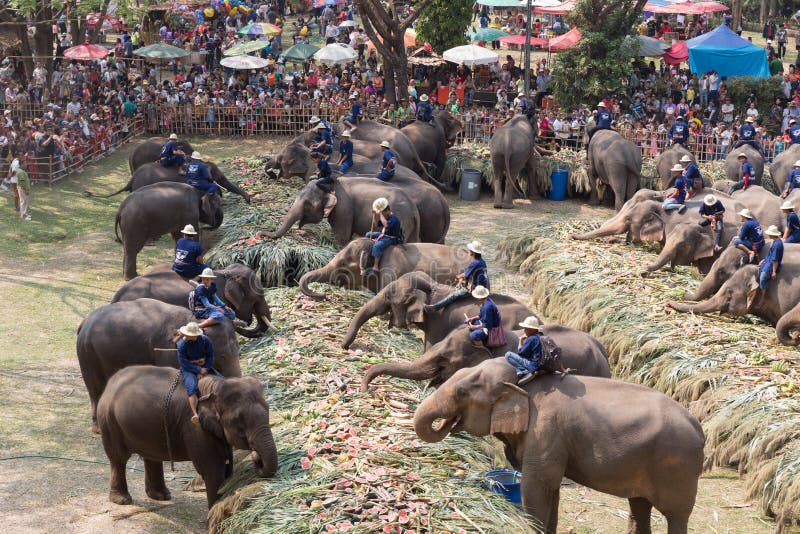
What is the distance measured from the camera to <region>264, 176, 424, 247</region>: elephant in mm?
17234

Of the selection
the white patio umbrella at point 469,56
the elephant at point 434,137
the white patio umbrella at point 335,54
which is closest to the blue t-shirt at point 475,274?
the elephant at point 434,137

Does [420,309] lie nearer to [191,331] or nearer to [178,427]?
[191,331]

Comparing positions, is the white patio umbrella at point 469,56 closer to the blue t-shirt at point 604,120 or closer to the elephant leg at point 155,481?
the blue t-shirt at point 604,120

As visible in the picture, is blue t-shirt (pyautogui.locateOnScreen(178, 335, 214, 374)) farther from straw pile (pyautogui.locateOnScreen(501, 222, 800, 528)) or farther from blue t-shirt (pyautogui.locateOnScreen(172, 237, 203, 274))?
straw pile (pyautogui.locateOnScreen(501, 222, 800, 528))

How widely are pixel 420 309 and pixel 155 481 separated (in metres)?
3.83

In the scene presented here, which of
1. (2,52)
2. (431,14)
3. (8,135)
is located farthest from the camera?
(431,14)

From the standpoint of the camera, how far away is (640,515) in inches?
394

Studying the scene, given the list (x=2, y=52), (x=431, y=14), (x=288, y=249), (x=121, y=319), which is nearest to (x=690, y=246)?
(x=288, y=249)

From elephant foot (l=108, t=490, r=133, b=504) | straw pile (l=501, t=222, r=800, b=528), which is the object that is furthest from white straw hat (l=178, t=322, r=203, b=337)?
straw pile (l=501, t=222, r=800, b=528)

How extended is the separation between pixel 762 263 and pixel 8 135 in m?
17.0

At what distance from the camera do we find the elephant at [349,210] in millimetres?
17234

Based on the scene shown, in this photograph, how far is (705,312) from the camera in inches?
582

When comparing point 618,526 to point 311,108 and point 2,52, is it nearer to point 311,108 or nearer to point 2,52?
point 311,108

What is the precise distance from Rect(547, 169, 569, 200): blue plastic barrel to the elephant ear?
14.9m
